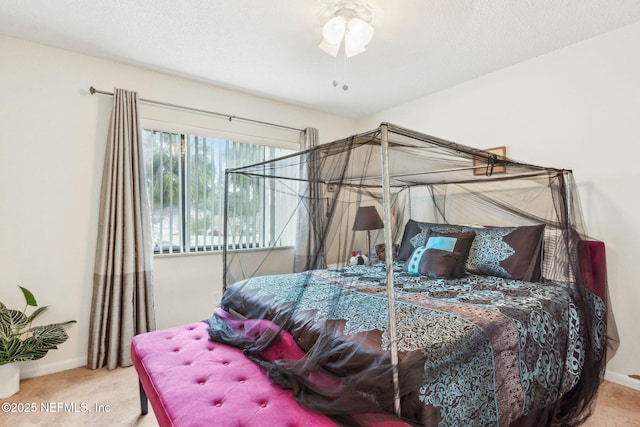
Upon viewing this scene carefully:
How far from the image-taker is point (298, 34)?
7.69ft

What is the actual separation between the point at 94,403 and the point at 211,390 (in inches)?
50.8

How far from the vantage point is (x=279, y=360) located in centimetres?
155

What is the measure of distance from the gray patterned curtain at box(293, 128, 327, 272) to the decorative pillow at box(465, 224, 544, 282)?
1520 mm

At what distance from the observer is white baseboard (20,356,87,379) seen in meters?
2.39

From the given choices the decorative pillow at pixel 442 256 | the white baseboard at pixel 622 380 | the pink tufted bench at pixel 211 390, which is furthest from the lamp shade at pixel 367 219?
the white baseboard at pixel 622 380

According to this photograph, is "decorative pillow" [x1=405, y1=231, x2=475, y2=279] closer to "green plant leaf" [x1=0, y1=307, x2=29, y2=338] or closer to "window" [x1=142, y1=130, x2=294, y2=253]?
"window" [x1=142, y1=130, x2=294, y2=253]

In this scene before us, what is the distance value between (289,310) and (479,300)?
42.9 inches

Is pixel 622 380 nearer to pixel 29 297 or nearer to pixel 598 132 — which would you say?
pixel 598 132

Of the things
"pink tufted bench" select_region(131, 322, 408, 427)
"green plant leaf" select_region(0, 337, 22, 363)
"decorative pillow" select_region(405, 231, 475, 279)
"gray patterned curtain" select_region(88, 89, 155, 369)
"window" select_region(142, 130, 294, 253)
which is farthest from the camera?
"window" select_region(142, 130, 294, 253)

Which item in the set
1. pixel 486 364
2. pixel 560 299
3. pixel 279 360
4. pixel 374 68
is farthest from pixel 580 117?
pixel 279 360

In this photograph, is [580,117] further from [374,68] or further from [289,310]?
[289,310]

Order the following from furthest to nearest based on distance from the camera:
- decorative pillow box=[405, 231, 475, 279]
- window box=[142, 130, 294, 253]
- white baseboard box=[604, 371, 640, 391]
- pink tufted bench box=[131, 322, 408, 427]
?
window box=[142, 130, 294, 253]
decorative pillow box=[405, 231, 475, 279]
white baseboard box=[604, 371, 640, 391]
pink tufted bench box=[131, 322, 408, 427]

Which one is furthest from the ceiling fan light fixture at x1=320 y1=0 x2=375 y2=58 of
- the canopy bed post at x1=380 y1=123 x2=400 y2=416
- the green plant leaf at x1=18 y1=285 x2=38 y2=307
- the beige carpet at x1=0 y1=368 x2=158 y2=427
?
the green plant leaf at x1=18 y1=285 x2=38 y2=307

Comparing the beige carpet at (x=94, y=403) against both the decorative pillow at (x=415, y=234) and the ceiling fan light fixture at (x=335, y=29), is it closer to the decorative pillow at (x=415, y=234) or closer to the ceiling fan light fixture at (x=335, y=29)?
the decorative pillow at (x=415, y=234)
